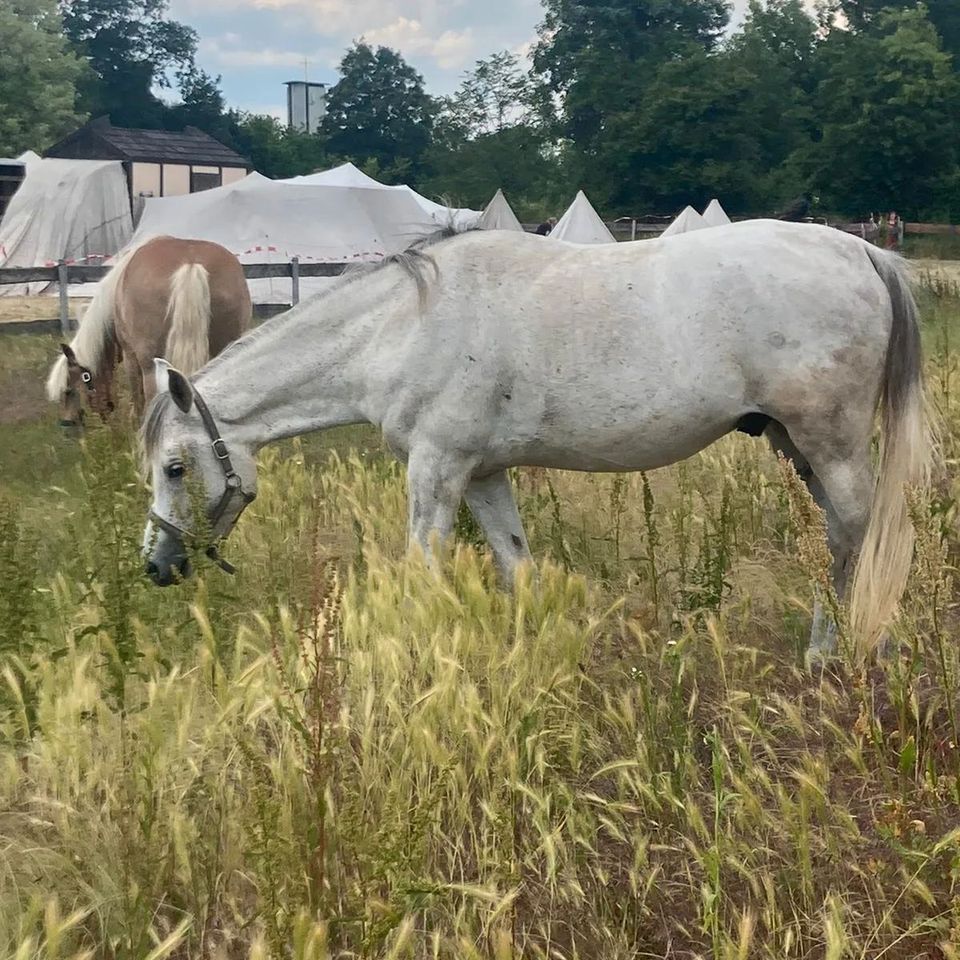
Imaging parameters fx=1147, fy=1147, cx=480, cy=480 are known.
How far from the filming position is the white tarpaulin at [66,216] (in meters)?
23.0

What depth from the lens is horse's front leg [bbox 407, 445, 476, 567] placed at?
4.07 meters

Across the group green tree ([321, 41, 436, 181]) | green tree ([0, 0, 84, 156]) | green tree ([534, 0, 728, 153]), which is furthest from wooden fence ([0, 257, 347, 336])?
green tree ([321, 41, 436, 181])

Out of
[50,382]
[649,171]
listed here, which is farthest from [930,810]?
[649,171]

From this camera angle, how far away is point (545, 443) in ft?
13.6

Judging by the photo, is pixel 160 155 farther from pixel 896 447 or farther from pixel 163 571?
pixel 896 447

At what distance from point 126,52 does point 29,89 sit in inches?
993

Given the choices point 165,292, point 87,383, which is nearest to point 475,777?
point 165,292

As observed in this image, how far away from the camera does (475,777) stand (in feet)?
9.84

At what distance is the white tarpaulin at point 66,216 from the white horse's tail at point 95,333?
1527 centimetres

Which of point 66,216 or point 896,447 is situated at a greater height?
point 66,216

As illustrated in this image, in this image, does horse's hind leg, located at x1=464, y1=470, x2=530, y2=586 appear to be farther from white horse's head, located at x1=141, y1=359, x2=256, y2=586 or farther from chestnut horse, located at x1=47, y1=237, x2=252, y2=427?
chestnut horse, located at x1=47, y1=237, x2=252, y2=427

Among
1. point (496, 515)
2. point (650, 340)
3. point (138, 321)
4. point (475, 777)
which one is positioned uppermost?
point (650, 340)

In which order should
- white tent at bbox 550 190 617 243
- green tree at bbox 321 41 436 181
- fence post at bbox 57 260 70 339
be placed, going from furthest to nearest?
green tree at bbox 321 41 436 181
white tent at bbox 550 190 617 243
fence post at bbox 57 260 70 339

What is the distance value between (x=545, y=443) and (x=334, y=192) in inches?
708
